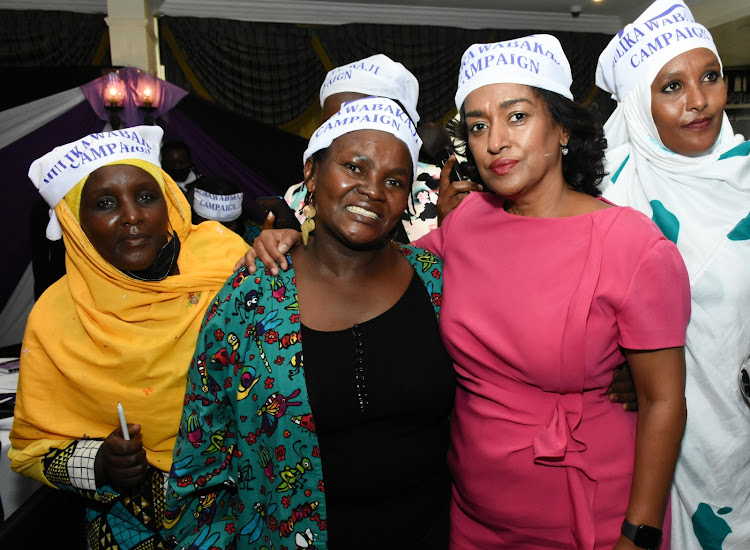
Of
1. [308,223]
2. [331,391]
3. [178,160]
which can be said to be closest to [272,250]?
[308,223]

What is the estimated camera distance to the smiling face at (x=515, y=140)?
127cm

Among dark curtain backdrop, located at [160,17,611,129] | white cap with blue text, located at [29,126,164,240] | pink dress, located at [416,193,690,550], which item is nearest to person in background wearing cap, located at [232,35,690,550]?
pink dress, located at [416,193,690,550]

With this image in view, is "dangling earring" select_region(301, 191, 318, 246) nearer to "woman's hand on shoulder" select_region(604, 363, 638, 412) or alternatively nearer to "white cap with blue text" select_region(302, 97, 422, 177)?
"white cap with blue text" select_region(302, 97, 422, 177)

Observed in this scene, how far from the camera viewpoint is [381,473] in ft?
4.17

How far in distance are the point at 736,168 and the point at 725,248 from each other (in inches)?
8.7

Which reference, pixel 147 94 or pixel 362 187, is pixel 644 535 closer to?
pixel 362 187

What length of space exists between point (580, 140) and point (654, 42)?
0.43m

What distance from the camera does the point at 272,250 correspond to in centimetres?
139

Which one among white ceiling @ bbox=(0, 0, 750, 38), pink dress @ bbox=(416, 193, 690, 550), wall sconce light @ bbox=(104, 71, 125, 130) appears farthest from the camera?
white ceiling @ bbox=(0, 0, 750, 38)

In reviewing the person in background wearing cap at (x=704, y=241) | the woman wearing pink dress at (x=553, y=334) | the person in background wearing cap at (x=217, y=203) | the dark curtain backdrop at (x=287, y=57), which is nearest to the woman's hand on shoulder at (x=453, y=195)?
the woman wearing pink dress at (x=553, y=334)

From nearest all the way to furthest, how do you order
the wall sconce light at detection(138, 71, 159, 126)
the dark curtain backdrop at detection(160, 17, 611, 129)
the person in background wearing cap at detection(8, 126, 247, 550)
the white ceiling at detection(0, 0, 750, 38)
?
the person in background wearing cap at detection(8, 126, 247, 550) < the wall sconce light at detection(138, 71, 159, 126) < the dark curtain backdrop at detection(160, 17, 611, 129) < the white ceiling at detection(0, 0, 750, 38)

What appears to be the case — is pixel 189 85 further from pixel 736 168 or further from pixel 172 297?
pixel 736 168

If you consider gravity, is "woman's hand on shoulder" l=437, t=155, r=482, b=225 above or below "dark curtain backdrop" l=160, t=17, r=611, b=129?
below

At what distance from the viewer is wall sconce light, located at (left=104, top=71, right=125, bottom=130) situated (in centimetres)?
441
